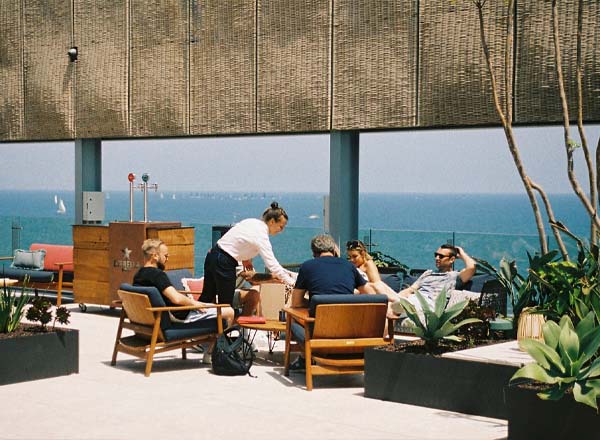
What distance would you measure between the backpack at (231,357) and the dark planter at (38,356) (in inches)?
44.9

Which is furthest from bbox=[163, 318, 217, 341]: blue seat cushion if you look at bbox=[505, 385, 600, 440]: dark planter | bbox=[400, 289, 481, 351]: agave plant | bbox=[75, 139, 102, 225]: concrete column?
bbox=[75, 139, 102, 225]: concrete column

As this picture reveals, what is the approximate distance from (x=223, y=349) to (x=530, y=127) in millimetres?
4080

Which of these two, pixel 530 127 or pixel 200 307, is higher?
pixel 530 127

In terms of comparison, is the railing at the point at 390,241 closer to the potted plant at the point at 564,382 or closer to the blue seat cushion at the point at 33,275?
the blue seat cushion at the point at 33,275

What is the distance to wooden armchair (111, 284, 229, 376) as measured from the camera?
27.3 feet

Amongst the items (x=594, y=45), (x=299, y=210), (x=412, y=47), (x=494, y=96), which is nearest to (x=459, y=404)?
(x=494, y=96)

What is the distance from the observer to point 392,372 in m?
7.23

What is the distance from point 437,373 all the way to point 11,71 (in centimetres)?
1004

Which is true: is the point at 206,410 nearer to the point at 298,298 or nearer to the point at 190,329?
the point at 298,298

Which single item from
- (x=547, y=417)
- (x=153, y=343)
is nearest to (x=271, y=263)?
(x=153, y=343)

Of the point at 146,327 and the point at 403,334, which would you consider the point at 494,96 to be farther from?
the point at 146,327

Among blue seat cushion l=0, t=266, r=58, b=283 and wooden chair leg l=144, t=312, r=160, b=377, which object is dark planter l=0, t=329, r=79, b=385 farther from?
blue seat cushion l=0, t=266, r=58, b=283

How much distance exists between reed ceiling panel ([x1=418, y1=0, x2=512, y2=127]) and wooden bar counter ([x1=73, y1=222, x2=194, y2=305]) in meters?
3.55

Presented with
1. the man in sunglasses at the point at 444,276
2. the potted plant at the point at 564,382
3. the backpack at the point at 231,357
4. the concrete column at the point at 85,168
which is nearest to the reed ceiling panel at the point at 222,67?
the concrete column at the point at 85,168
